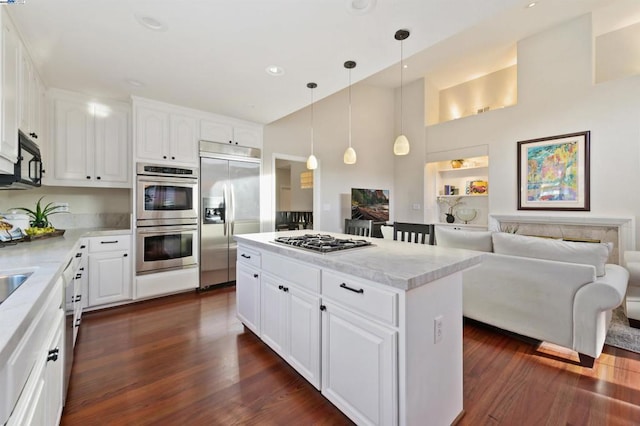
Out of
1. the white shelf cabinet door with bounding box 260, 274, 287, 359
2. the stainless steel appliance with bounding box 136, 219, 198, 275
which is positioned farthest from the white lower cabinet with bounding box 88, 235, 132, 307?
the white shelf cabinet door with bounding box 260, 274, 287, 359

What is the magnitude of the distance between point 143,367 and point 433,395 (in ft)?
6.65

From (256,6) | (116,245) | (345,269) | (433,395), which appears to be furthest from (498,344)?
(116,245)

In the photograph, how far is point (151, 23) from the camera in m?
2.04

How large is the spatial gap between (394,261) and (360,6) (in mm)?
1716

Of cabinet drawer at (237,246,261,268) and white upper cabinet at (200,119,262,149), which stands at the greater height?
white upper cabinet at (200,119,262,149)

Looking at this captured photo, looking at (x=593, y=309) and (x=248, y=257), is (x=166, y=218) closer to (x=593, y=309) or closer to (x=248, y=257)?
(x=248, y=257)

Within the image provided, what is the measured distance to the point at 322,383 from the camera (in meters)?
1.68

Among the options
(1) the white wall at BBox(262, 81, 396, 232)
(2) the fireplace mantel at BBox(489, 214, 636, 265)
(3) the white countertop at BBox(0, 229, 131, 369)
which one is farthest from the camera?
(1) the white wall at BBox(262, 81, 396, 232)

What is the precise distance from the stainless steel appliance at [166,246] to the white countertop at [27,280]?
3.61 feet

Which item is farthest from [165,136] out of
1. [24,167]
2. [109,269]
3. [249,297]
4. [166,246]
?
[249,297]

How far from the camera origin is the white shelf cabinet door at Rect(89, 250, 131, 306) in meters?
3.10

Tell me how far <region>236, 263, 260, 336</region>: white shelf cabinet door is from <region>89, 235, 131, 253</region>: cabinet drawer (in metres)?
1.70

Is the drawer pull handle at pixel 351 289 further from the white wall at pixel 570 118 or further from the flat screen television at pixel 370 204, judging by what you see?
the white wall at pixel 570 118

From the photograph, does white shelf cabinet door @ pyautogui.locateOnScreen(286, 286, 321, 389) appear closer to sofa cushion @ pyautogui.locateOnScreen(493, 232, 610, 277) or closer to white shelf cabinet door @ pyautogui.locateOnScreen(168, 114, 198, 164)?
sofa cushion @ pyautogui.locateOnScreen(493, 232, 610, 277)
